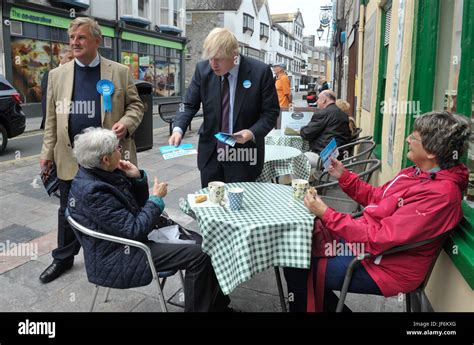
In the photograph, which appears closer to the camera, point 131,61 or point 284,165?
point 284,165

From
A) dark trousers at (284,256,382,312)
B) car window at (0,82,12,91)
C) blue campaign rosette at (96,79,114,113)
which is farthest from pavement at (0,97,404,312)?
car window at (0,82,12,91)

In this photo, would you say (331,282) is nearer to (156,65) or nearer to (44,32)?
(44,32)

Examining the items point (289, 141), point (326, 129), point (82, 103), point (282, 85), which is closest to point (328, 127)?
point (326, 129)

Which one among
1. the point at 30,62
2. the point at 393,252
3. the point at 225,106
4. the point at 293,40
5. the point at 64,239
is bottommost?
the point at 64,239

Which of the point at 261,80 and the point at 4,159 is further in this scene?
the point at 4,159

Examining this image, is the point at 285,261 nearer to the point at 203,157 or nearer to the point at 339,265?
the point at 339,265

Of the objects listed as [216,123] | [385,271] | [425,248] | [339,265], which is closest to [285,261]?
[339,265]

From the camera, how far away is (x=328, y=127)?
5434 mm

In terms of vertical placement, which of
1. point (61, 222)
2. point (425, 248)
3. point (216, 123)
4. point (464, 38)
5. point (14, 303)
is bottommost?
point (14, 303)

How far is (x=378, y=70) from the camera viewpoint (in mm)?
5875

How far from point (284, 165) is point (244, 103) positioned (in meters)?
1.61

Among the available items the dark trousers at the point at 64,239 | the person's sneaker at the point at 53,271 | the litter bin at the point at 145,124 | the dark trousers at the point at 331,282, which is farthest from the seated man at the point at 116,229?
the litter bin at the point at 145,124

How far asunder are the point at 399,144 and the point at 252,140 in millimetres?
1547

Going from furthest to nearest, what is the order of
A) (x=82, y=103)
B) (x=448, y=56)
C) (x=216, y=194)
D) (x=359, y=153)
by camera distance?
(x=359, y=153)
(x=82, y=103)
(x=448, y=56)
(x=216, y=194)
